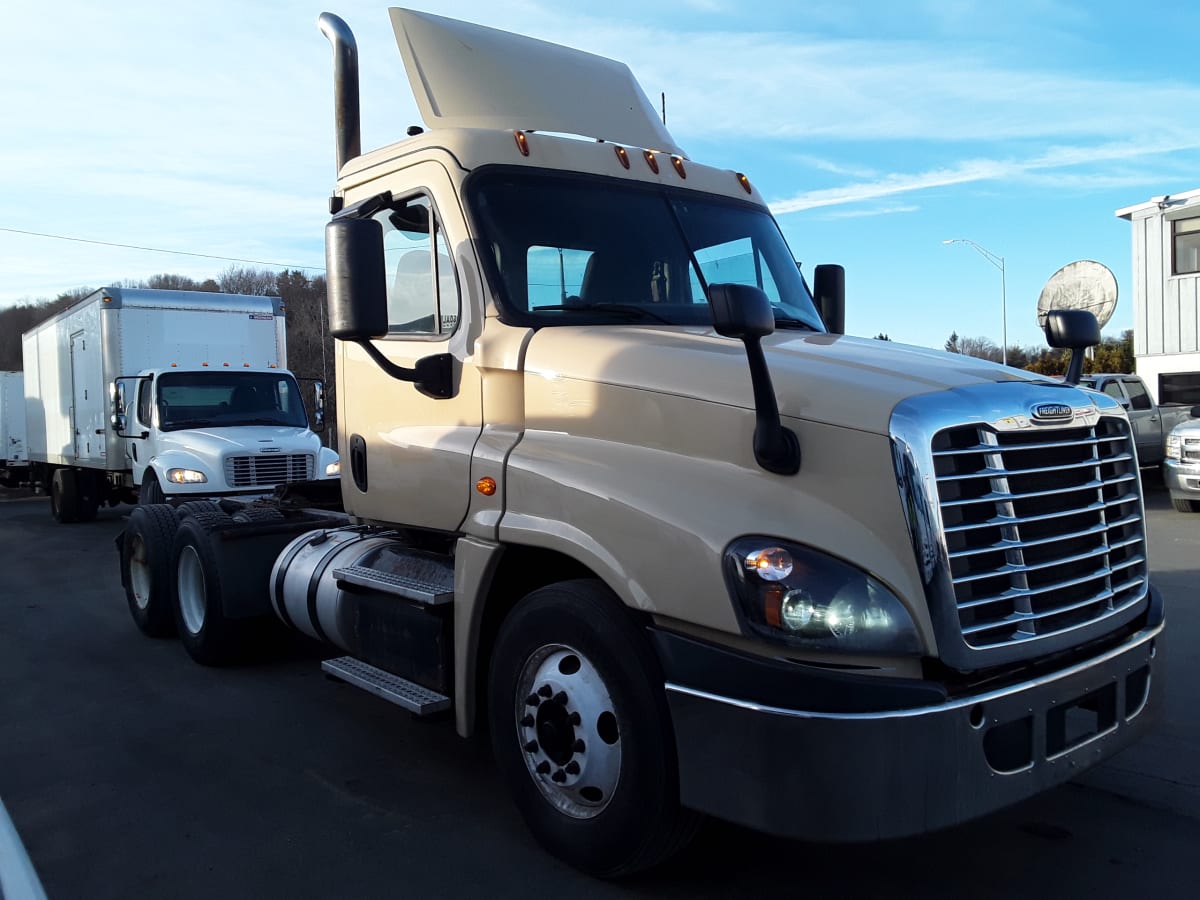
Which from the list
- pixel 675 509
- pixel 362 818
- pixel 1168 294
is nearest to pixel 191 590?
pixel 362 818

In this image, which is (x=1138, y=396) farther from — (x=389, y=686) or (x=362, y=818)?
(x=362, y=818)

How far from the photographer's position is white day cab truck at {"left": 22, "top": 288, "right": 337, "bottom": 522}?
11.8m

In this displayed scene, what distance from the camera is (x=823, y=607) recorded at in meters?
2.91

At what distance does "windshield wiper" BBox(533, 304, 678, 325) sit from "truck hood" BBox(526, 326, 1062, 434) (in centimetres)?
19

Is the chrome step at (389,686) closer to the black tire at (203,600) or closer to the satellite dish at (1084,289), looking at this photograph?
the black tire at (203,600)

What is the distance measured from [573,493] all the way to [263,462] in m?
8.96

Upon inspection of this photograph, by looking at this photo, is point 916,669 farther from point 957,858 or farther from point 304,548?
point 304,548

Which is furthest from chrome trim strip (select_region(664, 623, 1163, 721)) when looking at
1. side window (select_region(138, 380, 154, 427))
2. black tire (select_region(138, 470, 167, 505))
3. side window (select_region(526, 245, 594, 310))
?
side window (select_region(138, 380, 154, 427))

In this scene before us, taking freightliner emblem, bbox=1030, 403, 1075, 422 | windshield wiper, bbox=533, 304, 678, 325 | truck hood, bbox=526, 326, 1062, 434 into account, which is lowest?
freightliner emblem, bbox=1030, 403, 1075, 422

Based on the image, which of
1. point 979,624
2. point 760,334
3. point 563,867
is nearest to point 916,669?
point 979,624

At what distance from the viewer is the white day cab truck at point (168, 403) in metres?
11.8

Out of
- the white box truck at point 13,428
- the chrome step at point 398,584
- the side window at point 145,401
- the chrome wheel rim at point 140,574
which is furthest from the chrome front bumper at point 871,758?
the white box truck at point 13,428

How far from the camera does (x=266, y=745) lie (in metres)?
5.20

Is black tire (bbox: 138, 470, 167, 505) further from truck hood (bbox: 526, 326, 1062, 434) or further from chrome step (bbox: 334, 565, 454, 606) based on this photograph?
truck hood (bbox: 526, 326, 1062, 434)
